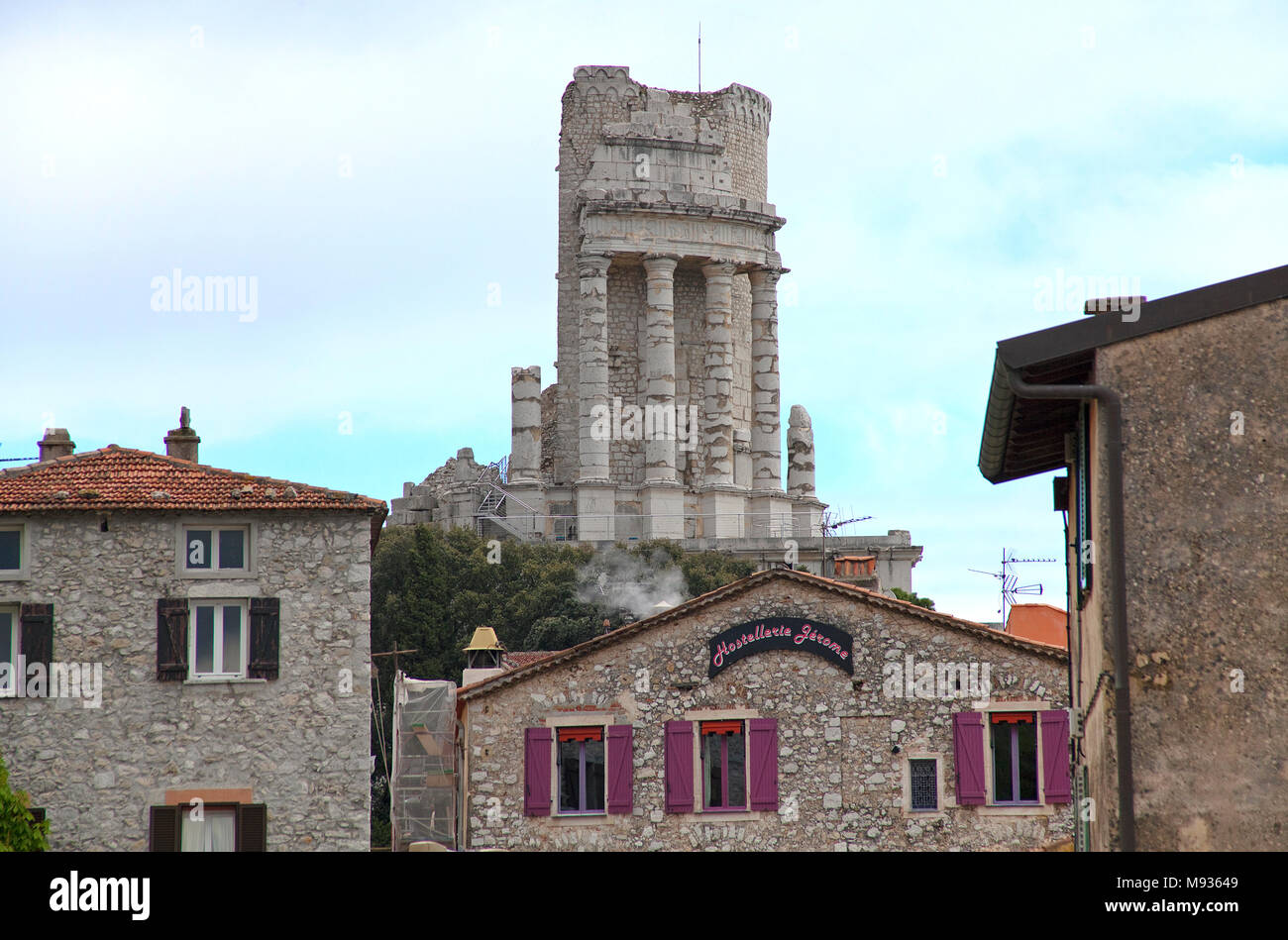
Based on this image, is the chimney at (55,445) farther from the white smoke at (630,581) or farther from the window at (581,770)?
the white smoke at (630,581)

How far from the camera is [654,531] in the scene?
7519 centimetres

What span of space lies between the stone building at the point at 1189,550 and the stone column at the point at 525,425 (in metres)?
62.1

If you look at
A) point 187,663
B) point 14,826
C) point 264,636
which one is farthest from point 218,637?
point 14,826

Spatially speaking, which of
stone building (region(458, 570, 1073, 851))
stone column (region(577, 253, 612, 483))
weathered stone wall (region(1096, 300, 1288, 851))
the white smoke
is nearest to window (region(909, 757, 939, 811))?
stone building (region(458, 570, 1073, 851))

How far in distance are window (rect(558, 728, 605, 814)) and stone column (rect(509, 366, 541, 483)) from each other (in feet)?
143

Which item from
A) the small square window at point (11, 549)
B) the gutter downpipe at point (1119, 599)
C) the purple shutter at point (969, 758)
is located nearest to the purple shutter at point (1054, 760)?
the purple shutter at point (969, 758)

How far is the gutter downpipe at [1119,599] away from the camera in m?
14.1

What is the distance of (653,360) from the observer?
254 feet

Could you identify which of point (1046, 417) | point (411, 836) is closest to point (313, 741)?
point (411, 836)

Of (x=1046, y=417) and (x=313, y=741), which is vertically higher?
(x=1046, y=417)

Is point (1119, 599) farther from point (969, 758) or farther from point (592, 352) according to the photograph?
point (592, 352)
